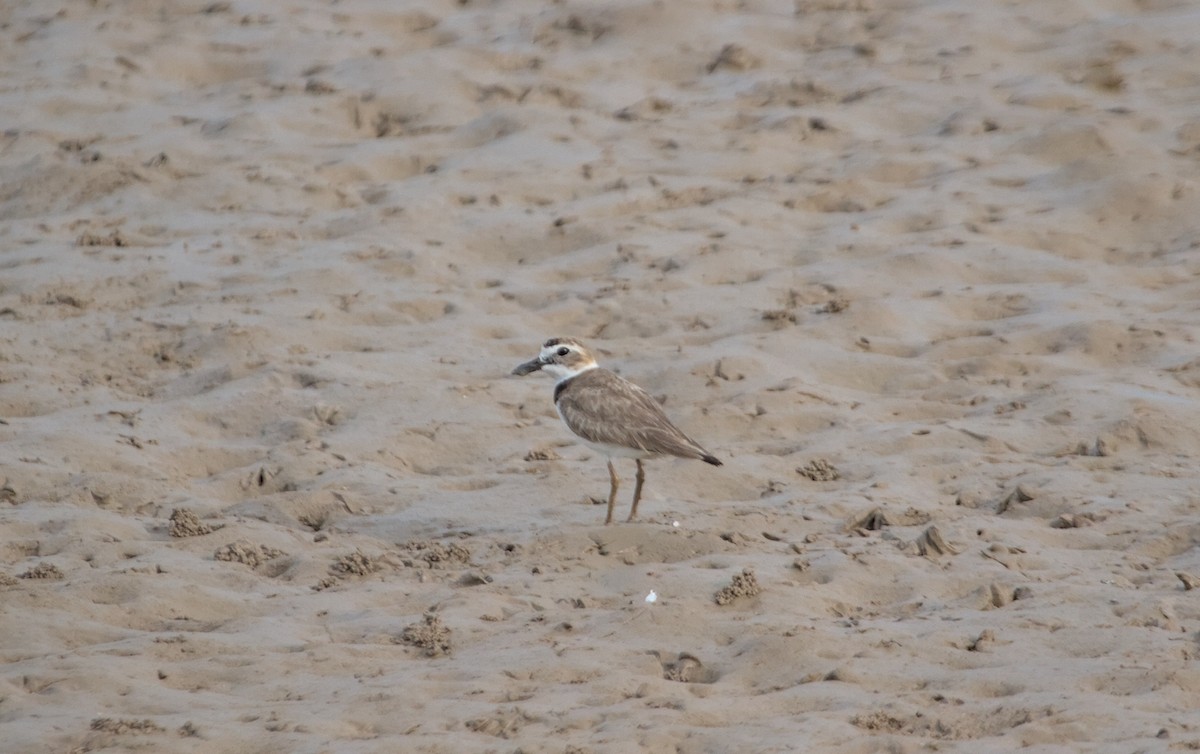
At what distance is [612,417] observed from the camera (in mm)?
8000

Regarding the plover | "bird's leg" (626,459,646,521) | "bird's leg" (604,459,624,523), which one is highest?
the plover

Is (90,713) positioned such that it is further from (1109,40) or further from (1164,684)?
(1109,40)

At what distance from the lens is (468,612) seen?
6637mm

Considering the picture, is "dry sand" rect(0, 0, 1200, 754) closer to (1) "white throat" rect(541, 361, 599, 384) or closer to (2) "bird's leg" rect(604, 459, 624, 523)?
(2) "bird's leg" rect(604, 459, 624, 523)

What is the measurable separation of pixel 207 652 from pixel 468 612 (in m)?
1.09

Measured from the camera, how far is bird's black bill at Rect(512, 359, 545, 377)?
8.79 meters

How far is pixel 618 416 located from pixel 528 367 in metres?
1.03

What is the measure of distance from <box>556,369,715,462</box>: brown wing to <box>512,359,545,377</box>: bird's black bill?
34 cm

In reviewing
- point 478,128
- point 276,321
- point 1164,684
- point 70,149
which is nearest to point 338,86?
point 478,128

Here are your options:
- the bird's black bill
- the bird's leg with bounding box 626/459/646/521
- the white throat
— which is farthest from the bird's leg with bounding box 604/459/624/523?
the bird's black bill

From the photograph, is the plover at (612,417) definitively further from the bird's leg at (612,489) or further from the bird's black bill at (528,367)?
the bird's black bill at (528,367)

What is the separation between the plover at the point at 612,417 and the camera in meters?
7.83

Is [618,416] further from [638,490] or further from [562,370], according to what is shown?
[562,370]

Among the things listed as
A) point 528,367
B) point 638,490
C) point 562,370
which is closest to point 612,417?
point 638,490
